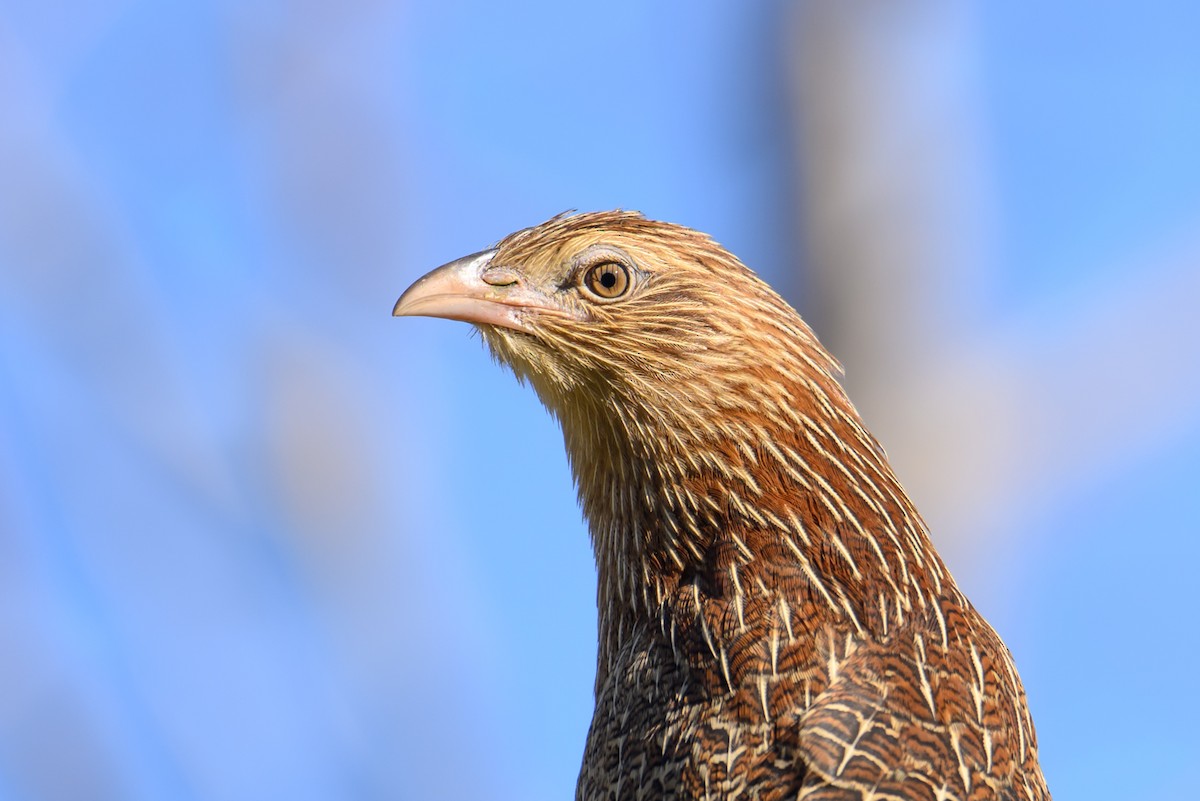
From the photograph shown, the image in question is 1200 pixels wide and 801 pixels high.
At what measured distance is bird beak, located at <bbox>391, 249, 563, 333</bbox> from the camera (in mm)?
5867

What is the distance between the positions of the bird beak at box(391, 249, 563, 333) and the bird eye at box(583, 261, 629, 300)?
6.3 inches

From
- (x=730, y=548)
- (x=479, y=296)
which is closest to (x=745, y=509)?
(x=730, y=548)

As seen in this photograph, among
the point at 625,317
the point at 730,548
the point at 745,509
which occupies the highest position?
the point at 625,317

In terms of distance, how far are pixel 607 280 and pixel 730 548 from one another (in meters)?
1.25

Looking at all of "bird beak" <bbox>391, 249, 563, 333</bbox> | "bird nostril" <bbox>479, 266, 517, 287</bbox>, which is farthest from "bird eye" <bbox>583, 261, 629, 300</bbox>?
"bird nostril" <bbox>479, 266, 517, 287</bbox>

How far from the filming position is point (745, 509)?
5.42 m

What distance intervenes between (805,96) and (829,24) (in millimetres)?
505

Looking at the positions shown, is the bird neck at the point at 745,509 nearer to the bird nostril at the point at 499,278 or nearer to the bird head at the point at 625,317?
the bird head at the point at 625,317

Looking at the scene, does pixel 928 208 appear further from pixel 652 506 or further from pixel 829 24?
pixel 652 506

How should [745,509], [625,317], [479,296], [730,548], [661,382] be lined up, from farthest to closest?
[479,296] < [625,317] < [661,382] < [745,509] < [730,548]

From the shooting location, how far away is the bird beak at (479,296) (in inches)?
231

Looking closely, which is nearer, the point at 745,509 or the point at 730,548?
the point at 730,548

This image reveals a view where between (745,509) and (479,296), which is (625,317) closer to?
(479,296)

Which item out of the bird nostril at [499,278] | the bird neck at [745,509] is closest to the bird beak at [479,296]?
the bird nostril at [499,278]
